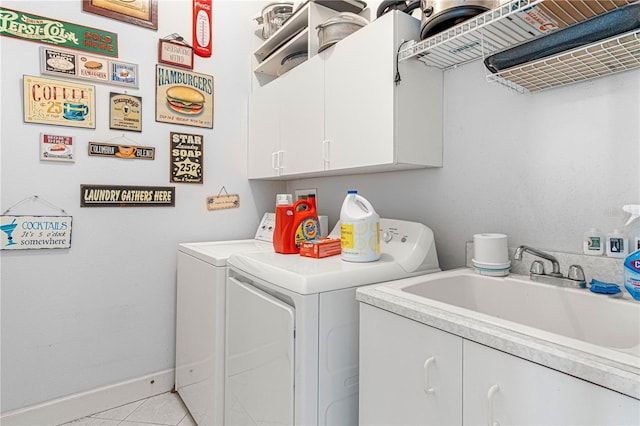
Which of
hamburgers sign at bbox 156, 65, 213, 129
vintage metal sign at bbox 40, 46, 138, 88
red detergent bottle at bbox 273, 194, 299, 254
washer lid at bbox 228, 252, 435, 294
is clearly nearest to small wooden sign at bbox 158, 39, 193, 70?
hamburgers sign at bbox 156, 65, 213, 129

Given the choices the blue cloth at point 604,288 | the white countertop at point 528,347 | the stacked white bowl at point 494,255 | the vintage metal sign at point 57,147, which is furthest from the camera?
the vintage metal sign at point 57,147

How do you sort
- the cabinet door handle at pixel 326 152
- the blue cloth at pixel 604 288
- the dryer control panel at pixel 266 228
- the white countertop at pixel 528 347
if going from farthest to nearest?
the dryer control panel at pixel 266 228 → the cabinet door handle at pixel 326 152 → the blue cloth at pixel 604 288 → the white countertop at pixel 528 347

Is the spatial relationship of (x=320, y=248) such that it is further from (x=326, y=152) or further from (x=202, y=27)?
(x=202, y=27)

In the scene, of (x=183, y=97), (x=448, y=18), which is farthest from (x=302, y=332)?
(x=183, y=97)

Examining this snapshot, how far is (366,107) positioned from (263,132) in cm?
104

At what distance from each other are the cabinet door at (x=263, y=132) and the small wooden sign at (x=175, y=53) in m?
0.48

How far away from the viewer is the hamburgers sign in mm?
2320

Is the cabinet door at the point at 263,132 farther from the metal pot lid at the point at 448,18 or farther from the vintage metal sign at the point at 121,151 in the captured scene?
the metal pot lid at the point at 448,18

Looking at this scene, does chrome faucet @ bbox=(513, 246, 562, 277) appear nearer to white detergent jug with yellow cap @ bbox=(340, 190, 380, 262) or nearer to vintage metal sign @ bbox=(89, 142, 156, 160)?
white detergent jug with yellow cap @ bbox=(340, 190, 380, 262)

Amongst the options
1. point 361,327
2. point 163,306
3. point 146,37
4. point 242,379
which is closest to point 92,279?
point 163,306

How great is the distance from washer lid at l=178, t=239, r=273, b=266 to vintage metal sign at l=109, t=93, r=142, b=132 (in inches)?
32.3

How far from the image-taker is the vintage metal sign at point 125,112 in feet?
7.07

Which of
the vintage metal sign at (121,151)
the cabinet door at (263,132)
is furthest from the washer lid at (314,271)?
Result: the vintage metal sign at (121,151)

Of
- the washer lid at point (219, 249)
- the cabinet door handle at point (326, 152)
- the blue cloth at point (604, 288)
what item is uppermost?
the cabinet door handle at point (326, 152)
